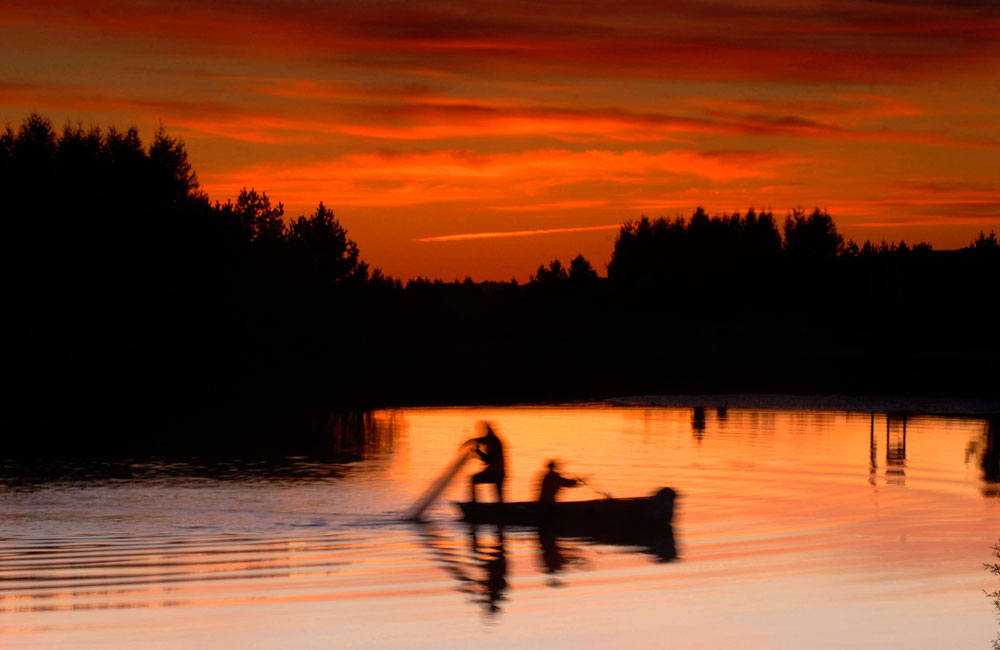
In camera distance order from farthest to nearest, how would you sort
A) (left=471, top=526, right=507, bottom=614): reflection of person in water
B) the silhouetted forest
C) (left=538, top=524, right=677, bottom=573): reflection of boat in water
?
the silhouetted forest
(left=538, top=524, right=677, bottom=573): reflection of boat in water
(left=471, top=526, right=507, bottom=614): reflection of person in water

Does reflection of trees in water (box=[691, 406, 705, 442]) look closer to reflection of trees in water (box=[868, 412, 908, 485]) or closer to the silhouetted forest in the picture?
reflection of trees in water (box=[868, 412, 908, 485])

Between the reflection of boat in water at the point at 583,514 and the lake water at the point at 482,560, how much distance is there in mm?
441

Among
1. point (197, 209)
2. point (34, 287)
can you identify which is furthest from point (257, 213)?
point (34, 287)

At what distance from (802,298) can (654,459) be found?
526 ft

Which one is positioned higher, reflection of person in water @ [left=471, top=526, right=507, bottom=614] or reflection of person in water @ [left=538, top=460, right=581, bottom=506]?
reflection of person in water @ [left=538, top=460, right=581, bottom=506]

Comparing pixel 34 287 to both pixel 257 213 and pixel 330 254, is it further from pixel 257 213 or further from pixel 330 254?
pixel 330 254

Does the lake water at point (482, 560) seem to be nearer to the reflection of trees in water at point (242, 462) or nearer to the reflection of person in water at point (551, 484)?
the reflection of trees in water at point (242, 462)

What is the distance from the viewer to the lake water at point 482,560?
61.0 ft

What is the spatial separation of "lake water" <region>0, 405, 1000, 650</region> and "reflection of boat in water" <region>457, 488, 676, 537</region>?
44cm

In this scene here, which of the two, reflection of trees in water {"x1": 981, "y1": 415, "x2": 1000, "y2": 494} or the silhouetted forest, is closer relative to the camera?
reflection of trees in water {"x1": 981, "y1": 415, "x2": 1000, "y2": 494}

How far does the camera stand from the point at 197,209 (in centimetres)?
9175

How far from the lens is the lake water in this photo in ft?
61.0

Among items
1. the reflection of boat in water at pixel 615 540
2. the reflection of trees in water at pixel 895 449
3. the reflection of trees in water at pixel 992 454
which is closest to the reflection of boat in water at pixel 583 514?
the reflection of boat in water at pixel 615 540

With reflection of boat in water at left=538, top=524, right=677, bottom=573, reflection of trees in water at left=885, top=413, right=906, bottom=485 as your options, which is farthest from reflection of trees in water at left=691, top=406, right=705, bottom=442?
reflection of boat in water at left=538, top=524, right=677, bottom=573
